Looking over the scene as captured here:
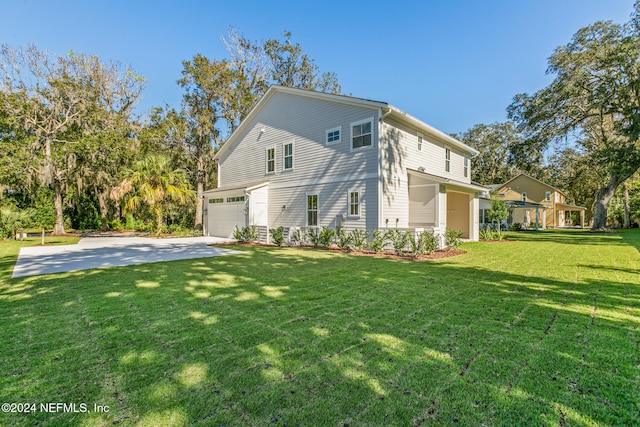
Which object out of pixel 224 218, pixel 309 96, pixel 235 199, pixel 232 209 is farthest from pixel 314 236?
pixel 224 218

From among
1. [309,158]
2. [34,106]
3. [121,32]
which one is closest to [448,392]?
[309,158]

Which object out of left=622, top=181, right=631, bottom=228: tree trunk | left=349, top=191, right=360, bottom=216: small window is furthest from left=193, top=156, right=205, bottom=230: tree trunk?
left=622, top=181, right=631, bottom=228: tree trunk

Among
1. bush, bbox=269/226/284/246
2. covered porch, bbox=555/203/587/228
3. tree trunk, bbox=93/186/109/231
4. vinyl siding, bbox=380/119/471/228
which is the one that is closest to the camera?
vinyl siding, bbox=380/119/471/228

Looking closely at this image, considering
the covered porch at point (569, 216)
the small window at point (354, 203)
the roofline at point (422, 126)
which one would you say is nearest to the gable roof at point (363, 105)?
the roofline at point (422, 126)

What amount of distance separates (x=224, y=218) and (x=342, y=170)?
7902 millimetres

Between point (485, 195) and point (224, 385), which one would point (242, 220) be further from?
point (485, 195)

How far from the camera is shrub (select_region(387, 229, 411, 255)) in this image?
9812mm

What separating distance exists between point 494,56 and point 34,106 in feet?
83.4

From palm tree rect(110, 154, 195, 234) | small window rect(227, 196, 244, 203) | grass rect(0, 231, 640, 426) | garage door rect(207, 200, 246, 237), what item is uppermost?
palm tree rect(110, 154, 195, 234)

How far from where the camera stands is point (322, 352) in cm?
288

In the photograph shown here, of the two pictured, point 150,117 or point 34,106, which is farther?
point 150,117

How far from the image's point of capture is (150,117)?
21.7 meters

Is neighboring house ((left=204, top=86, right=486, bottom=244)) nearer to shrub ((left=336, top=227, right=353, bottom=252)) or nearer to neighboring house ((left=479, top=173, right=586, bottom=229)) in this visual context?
shrub ((left=336, top=227, right=353, bottom=252))

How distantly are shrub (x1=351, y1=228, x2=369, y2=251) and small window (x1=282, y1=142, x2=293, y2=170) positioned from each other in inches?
204
